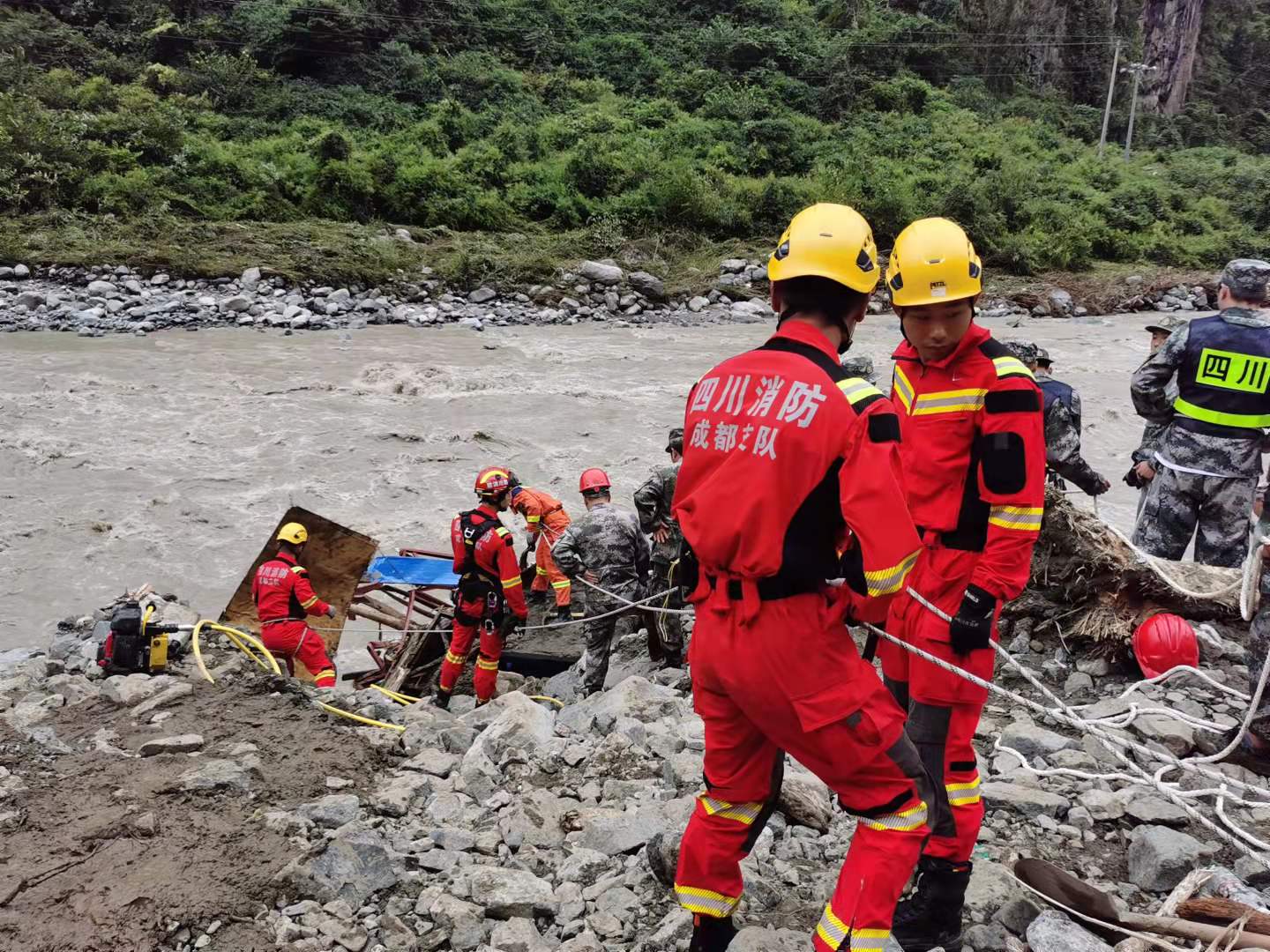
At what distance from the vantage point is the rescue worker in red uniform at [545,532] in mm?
6855

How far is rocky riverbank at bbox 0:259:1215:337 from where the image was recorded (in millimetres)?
17125

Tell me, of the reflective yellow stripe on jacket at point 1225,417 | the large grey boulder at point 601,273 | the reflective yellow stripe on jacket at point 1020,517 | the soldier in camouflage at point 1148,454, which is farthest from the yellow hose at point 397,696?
the large grey boulder at point 601,273

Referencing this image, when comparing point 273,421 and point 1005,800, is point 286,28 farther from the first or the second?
point 1005,800

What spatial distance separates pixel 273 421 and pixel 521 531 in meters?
4.80

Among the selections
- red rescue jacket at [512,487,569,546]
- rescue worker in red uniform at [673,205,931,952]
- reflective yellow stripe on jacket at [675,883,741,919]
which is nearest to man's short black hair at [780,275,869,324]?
rescue worker in red uniform at [673,205,931,952]

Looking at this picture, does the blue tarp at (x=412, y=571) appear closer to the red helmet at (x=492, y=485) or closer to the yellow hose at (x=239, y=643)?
the red helmet at (x=492, y=485)

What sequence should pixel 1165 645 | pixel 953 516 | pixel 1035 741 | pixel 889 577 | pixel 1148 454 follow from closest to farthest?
pixel 889 577
pixel 953 516
pixel 1035 741
pixel 1165 645
pixel 1148 454

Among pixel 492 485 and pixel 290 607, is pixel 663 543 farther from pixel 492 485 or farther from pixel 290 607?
pixel 290 607

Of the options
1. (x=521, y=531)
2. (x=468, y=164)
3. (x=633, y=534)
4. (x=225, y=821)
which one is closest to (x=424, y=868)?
(x=225, y=821)

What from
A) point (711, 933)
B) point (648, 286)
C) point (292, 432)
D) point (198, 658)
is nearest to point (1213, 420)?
point (711, 933)

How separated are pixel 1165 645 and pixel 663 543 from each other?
3060 mm

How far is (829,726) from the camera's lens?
6.75 feet

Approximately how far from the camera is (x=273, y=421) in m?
13.1

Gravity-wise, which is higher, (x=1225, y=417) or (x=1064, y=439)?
(x=1225, y=417)
